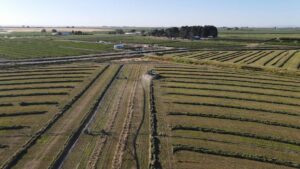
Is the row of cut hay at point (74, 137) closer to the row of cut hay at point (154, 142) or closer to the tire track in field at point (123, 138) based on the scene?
the tire track in field at point (123, 138)

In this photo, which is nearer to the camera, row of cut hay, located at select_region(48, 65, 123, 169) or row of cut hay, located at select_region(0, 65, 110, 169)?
row of cut hay, located at select_region(0, 65, 110, 169)

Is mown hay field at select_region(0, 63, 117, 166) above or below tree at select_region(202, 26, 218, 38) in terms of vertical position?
below

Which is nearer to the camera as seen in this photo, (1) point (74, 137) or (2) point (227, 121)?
(1) point (74, 137)

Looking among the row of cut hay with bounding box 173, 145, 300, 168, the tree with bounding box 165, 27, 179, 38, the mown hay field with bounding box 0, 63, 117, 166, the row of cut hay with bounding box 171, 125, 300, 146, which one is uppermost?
the tree with bounding box 165, 27, 179, 38

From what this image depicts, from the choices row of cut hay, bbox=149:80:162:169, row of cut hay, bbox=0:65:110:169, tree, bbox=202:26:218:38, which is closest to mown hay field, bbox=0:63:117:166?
row of cut hay, bbox=0:65:110:169

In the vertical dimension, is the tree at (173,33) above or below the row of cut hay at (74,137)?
above

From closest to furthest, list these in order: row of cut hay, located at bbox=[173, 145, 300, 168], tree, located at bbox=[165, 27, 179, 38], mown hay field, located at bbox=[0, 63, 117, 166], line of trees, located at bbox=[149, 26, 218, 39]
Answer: row of cut hay, located at bbox=[173, 145, 300, 168]
mown hay field, located at bbox=[0, 63, 117, 166]
line of trees, located at bbox=[149, 26, 218, 39]
tree, located at bbox=[165, 27, 179, 38]

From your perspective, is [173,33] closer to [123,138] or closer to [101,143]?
[123,138]

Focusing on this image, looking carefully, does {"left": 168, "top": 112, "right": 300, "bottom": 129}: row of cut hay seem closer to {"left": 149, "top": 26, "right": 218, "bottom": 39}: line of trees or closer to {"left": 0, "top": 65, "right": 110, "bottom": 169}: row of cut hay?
{"left": 0, "top": 65, "right": 110, "bottom": 169}: row of cut hay

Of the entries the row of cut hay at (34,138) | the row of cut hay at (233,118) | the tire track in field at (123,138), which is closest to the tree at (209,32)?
the row of cut hay at (34,138)

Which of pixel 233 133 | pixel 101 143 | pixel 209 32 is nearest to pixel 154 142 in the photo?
pixel 101 143

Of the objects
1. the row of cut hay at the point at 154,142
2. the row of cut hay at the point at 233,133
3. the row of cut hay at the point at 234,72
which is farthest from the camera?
the row of cut hay at the point at 234,72
